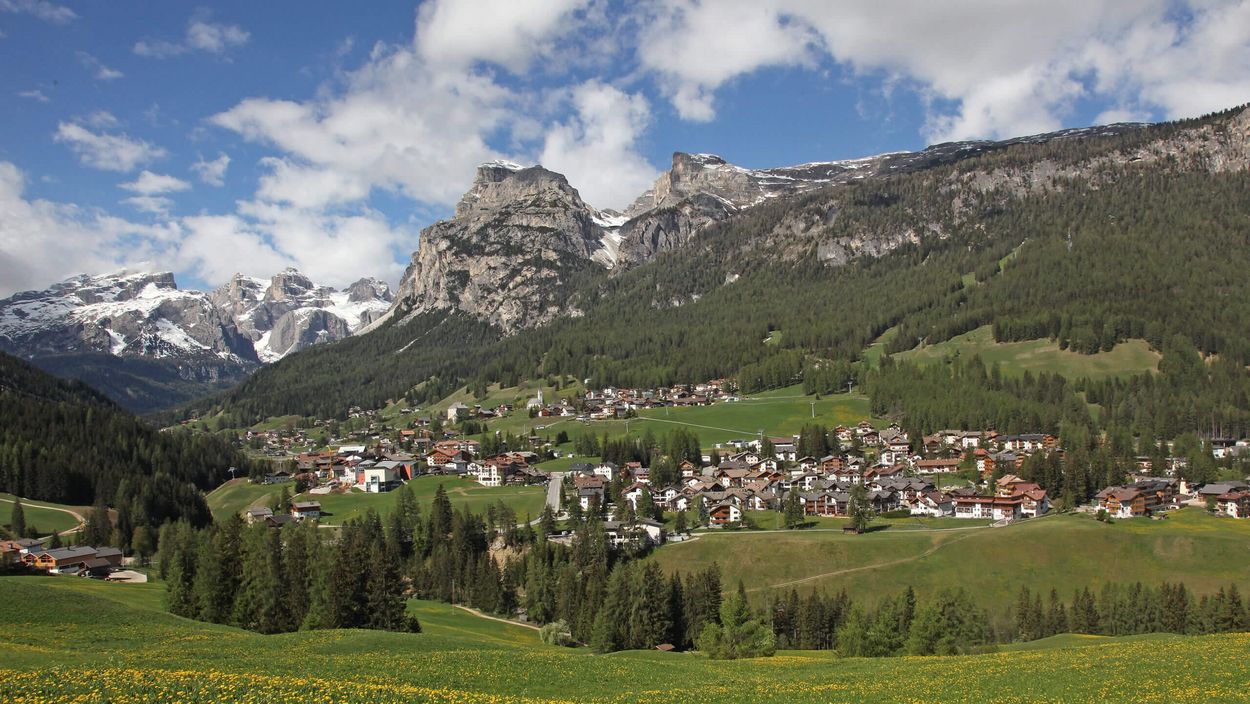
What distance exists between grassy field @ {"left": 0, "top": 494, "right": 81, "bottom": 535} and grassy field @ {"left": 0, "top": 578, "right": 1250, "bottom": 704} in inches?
3166

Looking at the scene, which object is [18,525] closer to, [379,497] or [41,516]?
[41,516]

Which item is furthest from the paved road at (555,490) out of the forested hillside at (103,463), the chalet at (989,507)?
the chalet at (989,507)

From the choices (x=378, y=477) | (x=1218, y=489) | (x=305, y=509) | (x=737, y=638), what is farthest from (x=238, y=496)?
(x=1218, y=489)

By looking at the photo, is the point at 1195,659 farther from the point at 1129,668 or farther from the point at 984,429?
the point at 984,429

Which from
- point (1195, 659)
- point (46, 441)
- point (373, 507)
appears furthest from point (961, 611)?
point (46, 441)

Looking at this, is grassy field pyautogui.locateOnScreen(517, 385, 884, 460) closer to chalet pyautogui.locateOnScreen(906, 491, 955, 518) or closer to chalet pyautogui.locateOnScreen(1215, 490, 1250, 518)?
chalet pyautogui.locateOnScreen(906, 491, 955, 518)

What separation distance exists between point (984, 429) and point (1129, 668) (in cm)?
14419

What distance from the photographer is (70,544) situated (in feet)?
330

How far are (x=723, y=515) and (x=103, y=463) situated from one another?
364 ft

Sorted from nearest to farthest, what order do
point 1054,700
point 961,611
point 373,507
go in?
point 1054,700
point 961,611
point 373,507

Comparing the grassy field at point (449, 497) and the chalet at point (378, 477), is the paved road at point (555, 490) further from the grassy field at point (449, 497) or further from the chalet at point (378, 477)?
the chalet at point (378, 477)

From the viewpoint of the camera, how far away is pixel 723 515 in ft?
388

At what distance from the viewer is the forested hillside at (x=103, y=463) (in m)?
125

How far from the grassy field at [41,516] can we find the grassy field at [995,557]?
87.8 m
